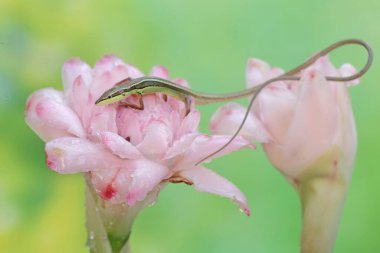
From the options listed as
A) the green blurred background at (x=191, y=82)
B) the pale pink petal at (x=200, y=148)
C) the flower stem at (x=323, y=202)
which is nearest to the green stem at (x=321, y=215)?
the flower stem at (x=323, y=202)

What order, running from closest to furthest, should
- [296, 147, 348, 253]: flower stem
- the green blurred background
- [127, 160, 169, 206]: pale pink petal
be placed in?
[127, 160, 169, 206]: pale pink petal → [296, 147, 348, 253]: flower stem → the green blurred background

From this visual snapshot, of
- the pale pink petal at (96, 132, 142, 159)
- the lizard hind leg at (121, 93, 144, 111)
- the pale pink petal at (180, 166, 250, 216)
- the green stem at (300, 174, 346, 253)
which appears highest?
the lizard hind leg at (121, 93, 144, 111)

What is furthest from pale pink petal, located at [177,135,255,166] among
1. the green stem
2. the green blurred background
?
the green blurred background

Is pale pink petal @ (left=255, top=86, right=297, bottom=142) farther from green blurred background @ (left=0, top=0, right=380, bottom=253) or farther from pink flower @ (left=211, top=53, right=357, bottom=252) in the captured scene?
green blurred background @ (left=0, top=0, right=380, bottom=253)

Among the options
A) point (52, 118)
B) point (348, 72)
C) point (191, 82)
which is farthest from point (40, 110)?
point (191, 82)

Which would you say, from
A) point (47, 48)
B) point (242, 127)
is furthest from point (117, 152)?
point (47, 48)

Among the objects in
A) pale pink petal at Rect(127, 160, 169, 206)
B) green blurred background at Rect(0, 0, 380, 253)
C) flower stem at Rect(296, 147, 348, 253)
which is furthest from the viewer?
green blurred background at Rect(0, 0, 380, 253)

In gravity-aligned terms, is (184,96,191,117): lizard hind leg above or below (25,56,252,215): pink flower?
above
